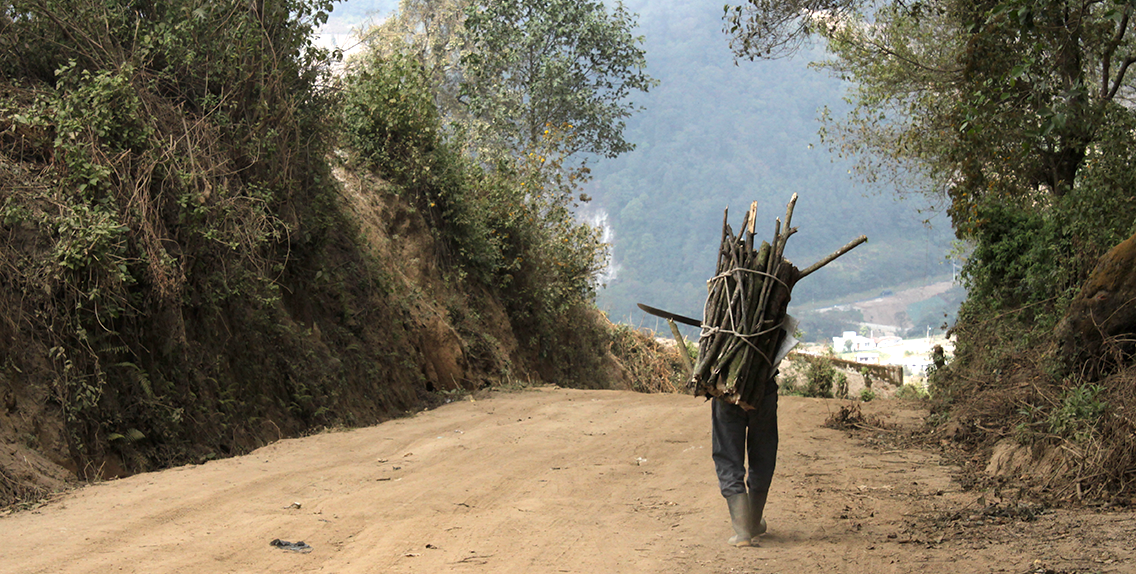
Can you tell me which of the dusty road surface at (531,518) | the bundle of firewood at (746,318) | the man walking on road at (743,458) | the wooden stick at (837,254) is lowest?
the dusty road surface at (531,518)

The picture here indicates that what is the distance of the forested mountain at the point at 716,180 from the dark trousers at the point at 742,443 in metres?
48.4

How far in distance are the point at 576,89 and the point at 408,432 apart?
64.6ft

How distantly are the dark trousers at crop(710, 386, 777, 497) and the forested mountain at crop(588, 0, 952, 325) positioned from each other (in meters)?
48.4

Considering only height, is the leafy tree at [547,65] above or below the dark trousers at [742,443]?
above

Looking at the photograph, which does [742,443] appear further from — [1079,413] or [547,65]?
[547,65]

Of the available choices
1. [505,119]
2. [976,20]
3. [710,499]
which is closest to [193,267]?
[710,499]

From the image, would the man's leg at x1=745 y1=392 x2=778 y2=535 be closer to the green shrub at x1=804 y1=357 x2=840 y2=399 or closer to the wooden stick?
the wooden stick

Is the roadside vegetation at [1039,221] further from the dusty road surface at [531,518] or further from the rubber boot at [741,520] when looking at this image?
the rubber boot at [741,520]

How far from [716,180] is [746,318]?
76.3m

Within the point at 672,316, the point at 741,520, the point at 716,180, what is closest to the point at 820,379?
the point at 672,316

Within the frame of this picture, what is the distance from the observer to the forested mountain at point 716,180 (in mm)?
60344

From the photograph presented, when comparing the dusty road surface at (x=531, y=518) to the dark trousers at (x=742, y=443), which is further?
the dark trousers at (x=742, y=443)

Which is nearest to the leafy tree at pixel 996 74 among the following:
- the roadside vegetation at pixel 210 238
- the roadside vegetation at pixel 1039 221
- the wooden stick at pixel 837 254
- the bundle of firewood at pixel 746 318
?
the roadside vegetation at pixel 1039 221

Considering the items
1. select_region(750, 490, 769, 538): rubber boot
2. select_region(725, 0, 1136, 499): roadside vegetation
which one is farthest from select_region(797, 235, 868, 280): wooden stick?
select_region(725, 0, 1136, 499): roadside vegetation
